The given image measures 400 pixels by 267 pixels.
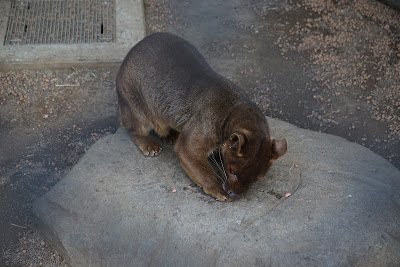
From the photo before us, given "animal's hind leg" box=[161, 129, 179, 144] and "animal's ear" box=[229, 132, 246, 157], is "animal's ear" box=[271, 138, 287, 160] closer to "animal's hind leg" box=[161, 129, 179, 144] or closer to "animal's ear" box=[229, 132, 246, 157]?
"animal's ear" box=[229, 132, 246, 157]

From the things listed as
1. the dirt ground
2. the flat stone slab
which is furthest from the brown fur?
the flat stone slab

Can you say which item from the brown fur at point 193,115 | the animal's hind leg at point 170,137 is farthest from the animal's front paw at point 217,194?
the animal's hind leg at point 170,137

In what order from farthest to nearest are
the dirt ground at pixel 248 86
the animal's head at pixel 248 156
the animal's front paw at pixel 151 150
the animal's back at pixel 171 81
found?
1. the dirt ground at pixel 248 86
2. the animal's front paw at pixel 151 150
3. the animal's back at pixel 171 81
4. the animal's head at pixel 248 156

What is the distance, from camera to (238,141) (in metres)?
5.48

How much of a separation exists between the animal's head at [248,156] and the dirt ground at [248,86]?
8.63 feet

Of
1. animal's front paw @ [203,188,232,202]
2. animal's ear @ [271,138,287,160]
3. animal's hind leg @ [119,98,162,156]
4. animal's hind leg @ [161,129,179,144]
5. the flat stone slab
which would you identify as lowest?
the flat stone slab

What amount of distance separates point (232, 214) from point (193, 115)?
1.48 m

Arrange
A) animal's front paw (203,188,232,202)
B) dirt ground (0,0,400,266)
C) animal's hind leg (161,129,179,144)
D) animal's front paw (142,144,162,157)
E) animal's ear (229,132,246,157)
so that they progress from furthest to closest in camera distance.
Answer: dirt ground (0,0,400,266), animal's hind leg (161,129,179,144), animal's front paw (142,144,162,157), animal's front paw (203,188,232,202), animal's ear (229,132,246,157)

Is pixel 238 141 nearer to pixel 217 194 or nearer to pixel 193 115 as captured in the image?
pixel 217 194

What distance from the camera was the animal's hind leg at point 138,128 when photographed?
6.97 m

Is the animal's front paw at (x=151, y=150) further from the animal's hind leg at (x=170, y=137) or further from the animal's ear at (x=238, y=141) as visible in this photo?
the animal's ear at (x=238, y=141)

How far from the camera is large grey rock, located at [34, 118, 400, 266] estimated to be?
5.44 meters

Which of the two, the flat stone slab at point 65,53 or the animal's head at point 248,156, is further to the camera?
the flat stone slab at point 65,53

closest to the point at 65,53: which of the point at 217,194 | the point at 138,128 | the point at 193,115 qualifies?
the point at 138,128
